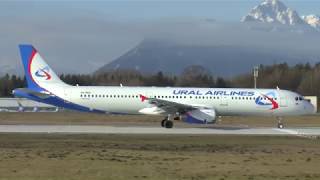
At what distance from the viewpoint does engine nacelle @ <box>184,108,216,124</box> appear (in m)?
44.3

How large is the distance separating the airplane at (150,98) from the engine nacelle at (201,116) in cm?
30

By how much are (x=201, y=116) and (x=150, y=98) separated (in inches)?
151

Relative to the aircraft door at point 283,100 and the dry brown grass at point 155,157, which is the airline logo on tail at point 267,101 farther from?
the dry brown grass at point 155,157

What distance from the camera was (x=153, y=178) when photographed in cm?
1777

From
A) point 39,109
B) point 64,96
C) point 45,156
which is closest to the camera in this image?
point 45,156

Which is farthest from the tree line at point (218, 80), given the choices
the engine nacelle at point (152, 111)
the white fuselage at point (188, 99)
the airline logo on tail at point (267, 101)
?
the engine nacelle at point (152, 111)

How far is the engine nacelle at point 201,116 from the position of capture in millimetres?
44312

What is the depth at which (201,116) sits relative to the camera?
44.4 meters

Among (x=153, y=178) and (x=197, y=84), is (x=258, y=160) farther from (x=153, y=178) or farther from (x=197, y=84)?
(x=197, y=84)

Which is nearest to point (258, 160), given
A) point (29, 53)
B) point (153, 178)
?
point (153, 178)

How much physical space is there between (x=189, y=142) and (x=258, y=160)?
30.0 ft

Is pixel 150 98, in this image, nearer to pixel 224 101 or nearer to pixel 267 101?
pixel 224 101

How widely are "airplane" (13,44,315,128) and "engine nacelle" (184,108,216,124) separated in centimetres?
30

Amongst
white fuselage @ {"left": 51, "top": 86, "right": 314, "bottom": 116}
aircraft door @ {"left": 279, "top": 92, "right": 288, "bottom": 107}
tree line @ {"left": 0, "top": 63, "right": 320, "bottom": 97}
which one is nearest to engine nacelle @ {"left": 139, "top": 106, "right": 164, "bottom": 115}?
white fuselage @ {"left": 51, "top": 86, "right": 314, "bottom": 116}
